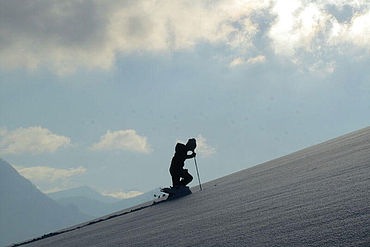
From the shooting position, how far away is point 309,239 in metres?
7.48

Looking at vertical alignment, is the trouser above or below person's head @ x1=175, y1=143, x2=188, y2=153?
below

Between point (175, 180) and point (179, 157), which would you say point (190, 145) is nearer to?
point (179, 157)

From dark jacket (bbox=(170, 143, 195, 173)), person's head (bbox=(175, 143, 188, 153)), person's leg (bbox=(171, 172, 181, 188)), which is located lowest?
person's leg (bbox=(171, 172, 181, 188))

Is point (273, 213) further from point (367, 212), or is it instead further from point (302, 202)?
point (367, 212)

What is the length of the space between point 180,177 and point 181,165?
3.62ft

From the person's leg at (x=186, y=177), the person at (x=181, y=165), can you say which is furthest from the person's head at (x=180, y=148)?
the person's leg at (x=186, y=177)

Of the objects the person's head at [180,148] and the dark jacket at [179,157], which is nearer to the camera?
the dark jacket at [179,157]

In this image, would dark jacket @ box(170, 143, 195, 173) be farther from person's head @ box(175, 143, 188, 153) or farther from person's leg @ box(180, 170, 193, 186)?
person's leg @ box(180, 170, 193, 186)

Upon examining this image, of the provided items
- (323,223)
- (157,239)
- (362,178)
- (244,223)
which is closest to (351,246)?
(323,223)

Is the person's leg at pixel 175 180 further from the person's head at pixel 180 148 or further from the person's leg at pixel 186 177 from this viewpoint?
the person's head at pixel 180 148

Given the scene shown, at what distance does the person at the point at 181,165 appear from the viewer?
3628cm

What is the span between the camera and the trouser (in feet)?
119

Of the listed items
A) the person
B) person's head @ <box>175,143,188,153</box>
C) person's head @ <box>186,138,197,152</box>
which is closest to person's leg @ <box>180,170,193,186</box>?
the person

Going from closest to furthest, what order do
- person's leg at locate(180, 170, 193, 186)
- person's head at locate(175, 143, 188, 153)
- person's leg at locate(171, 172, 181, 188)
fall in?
person's leg at locate(180, 170, 193, 186), person's leg at locate(171, 172, 181, 188), person's head at locate(175, 143, 188, 153)
